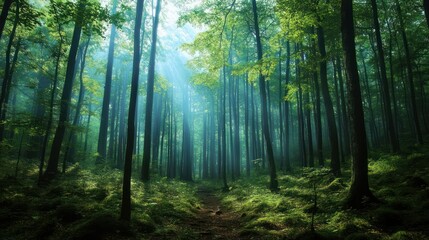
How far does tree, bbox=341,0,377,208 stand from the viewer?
787 centimetres

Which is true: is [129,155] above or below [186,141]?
below

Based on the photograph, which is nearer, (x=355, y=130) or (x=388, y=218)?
(x=388, y=218)

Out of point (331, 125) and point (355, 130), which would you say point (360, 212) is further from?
point (331, 125)

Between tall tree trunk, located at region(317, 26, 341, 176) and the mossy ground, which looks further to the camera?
tall tree trunk, located at region(317, 26, 341, 176)

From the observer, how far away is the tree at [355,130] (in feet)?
25.8

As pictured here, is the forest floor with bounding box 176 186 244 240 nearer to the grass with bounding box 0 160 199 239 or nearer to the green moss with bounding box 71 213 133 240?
the grass with bounding box 0 160 199 239

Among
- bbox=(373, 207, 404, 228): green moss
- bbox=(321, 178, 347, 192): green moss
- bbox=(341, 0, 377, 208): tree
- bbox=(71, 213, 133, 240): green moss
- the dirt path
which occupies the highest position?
bbox=(341, 0, 377, 208): tree

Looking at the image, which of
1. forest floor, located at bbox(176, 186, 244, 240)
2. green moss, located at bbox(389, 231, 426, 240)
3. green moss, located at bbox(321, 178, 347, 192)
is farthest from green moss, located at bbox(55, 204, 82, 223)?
green moss, located at bbox(321, 178, 347, 192)

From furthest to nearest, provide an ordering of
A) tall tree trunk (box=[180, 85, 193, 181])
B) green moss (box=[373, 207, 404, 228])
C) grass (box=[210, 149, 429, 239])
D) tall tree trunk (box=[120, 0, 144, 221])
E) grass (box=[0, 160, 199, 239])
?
tall tree trunk (box=[180, 85, 193, 181]), tall tree trunk (box=[120, 0, 144, 221]), grass (box=[0, 160, 199, 239]), green moss (box=[373, 207, 404, 228]), grass (box=[210, 149, 429, 239])

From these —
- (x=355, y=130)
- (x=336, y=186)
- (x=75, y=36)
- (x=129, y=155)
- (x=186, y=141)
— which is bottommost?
(x=336, y=186)

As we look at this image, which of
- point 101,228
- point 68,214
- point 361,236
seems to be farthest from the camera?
point 68,214

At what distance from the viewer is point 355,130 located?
8.29 metres

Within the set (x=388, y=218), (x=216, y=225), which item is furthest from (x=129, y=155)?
(x=388, y=218)

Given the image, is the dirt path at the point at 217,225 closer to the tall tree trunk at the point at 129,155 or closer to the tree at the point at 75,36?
the tall tree trunk at the point at 129,155
